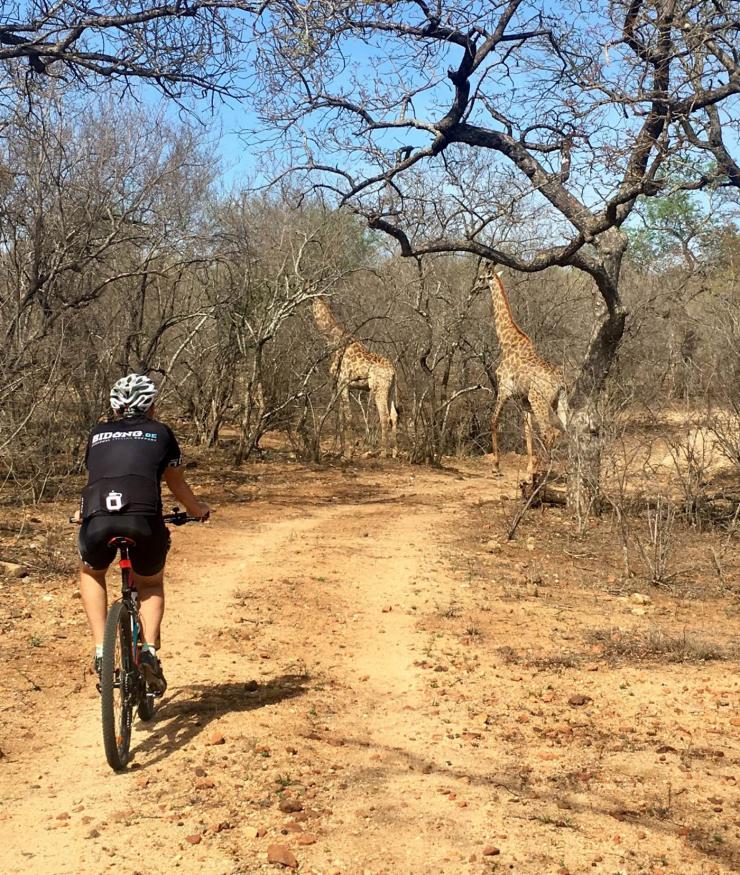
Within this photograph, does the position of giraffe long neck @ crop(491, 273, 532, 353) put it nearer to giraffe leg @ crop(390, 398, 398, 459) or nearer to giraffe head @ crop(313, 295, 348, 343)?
giraffe leg @ crop(390, 398, 398, 459)

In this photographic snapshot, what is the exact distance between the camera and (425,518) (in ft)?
37.8

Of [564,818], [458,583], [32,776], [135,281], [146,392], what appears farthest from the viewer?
[135,281]

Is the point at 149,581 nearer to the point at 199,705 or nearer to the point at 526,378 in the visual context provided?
the point at 199,705

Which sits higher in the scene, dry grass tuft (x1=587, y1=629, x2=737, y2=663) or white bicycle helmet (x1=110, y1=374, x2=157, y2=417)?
white bicycle helmet (x1=110, y1=374, x2=157, y2=417)

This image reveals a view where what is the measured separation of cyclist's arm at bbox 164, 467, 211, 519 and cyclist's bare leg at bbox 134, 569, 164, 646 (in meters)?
0.34

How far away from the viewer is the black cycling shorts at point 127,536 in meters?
4.48

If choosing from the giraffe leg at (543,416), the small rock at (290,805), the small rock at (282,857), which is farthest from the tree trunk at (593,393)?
the small rock at (282,857)

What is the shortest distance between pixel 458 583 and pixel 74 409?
584 centimetres

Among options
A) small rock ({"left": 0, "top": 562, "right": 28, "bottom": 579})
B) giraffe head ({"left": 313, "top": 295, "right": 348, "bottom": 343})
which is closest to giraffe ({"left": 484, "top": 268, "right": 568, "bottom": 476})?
giraffe head ({"left": 313, "top": 295, "right": 348, "bottom": 343})

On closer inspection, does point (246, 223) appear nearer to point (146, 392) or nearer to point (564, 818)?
point (146, 392)

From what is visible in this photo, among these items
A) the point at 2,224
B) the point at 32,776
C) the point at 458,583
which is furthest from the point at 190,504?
the point at 2,224

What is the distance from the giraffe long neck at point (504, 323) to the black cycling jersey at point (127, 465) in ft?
33.1

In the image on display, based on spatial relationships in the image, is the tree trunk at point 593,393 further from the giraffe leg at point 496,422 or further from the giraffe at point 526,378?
the giraffe leg at point 496,422

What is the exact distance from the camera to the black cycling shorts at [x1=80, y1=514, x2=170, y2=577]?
4.48 meters
